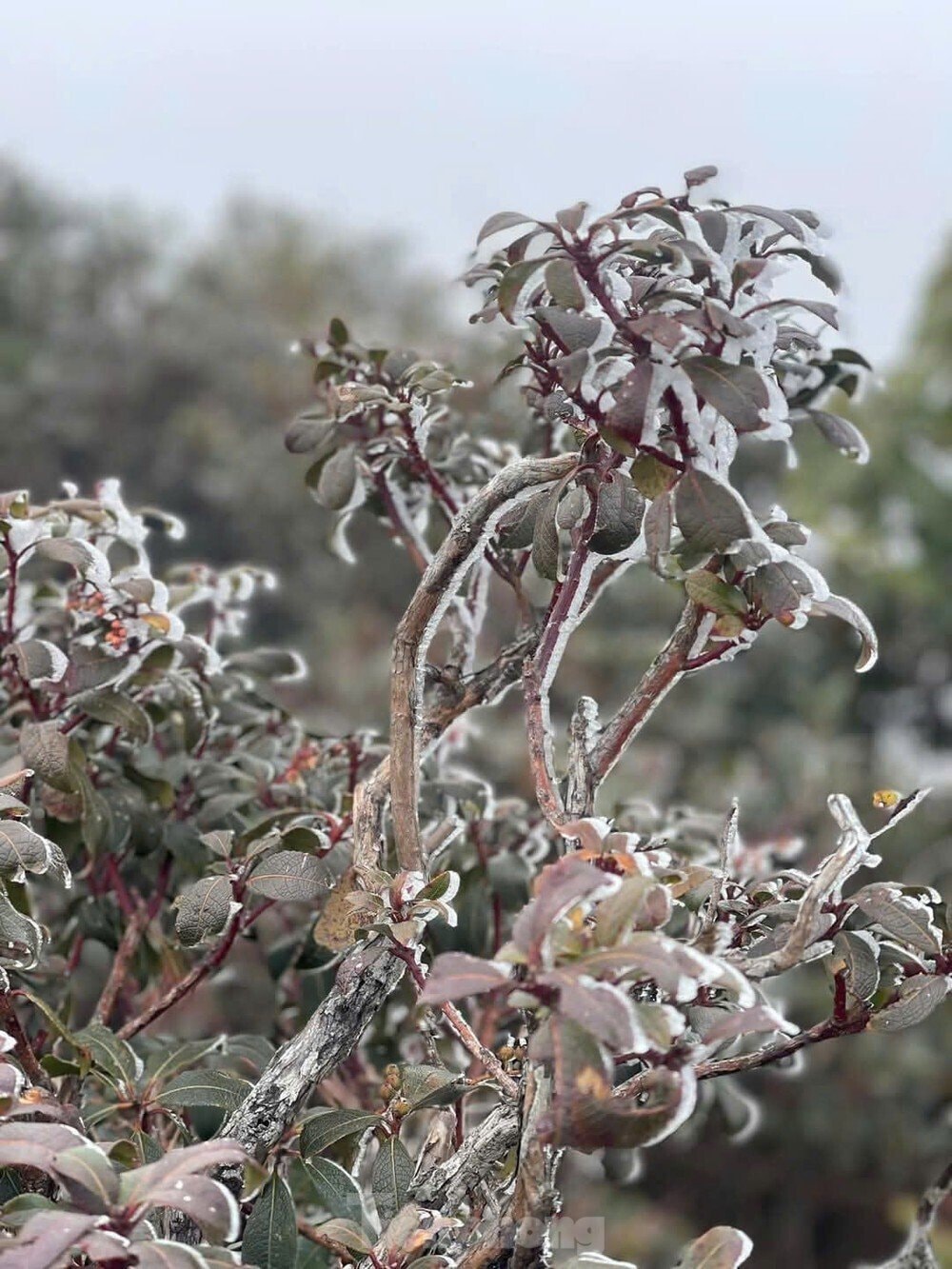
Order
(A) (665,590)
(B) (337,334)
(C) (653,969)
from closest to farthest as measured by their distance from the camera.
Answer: (C) (653,969) → (B) (337,334) → (A) (665,590)

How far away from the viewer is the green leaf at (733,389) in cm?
53

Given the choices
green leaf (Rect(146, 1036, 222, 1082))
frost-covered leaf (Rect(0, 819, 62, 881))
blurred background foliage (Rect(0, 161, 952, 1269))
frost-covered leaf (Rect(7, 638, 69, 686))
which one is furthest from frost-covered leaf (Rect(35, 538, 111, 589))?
blurred background foliage (Rect(0, 161, 952, 1269))

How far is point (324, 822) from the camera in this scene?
815 mm

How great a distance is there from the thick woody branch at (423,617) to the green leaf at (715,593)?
0.08 metres

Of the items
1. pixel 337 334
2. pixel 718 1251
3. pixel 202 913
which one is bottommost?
pixel 718 1251

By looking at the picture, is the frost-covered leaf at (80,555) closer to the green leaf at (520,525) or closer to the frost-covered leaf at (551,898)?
the green leaf at (520,525)

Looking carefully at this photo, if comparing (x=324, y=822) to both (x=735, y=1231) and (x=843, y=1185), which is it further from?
(x=843, y=1185)

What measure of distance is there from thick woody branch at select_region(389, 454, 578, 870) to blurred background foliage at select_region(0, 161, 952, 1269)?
2.27m

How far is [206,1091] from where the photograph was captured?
2.23 ft

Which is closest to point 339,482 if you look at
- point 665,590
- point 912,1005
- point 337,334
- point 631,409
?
point 337,334

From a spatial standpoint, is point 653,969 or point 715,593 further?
point 715,593

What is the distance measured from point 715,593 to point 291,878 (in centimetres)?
26

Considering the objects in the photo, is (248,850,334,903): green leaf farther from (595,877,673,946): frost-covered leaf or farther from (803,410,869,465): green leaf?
(803,410,869,465): green leaf

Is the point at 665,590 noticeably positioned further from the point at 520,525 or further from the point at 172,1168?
the point at 172,1168
